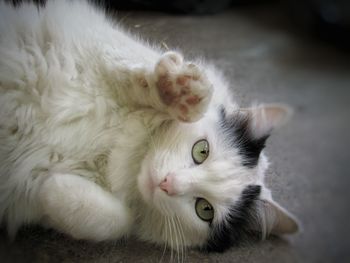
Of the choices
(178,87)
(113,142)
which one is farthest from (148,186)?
(178,87)

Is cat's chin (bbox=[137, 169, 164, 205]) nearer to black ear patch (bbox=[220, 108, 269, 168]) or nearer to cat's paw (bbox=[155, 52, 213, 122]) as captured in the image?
cat's paw (bbox=[155, 52, 213, 122])

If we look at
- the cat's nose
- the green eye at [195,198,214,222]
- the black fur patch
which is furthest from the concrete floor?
the cat's nose

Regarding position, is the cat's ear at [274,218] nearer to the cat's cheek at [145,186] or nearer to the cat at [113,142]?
the cat at [113,142]

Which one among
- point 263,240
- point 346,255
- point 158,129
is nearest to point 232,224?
point 263,240

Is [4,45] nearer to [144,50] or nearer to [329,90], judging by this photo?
[144,50]

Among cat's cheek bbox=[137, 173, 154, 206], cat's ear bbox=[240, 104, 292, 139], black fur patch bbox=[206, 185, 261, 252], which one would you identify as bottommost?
black fur patch bbox=[206, 185, 261, 252]

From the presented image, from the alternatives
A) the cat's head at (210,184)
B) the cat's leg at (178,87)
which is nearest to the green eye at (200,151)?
the cat's head at (210,184)
